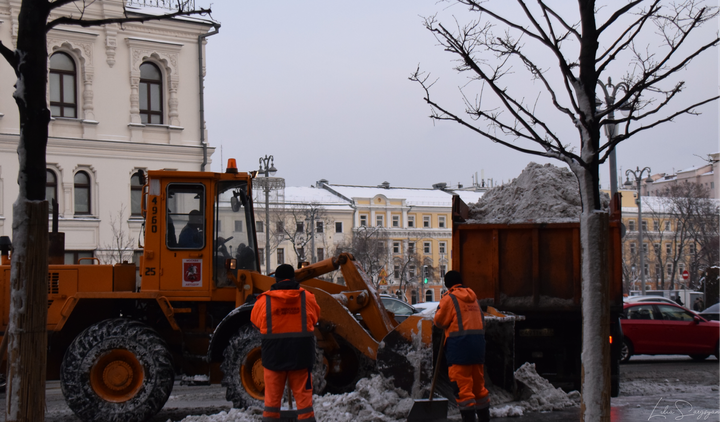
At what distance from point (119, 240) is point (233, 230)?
19.5 metres

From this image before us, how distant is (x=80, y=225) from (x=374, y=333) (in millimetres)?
21394

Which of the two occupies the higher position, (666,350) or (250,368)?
(250,368)

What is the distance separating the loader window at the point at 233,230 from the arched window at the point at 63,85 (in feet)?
66.5

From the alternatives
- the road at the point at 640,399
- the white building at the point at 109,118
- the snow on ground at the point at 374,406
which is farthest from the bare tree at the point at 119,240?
the snow on ground at the point at 374,406

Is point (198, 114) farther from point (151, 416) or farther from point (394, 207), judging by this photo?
point (394, 207)

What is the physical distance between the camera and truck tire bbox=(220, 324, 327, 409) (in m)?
8.40

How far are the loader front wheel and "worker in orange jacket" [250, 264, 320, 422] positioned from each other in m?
1.63

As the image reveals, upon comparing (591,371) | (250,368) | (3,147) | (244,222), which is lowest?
(250,368)

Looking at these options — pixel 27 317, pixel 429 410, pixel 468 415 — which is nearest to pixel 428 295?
pixel 429 410

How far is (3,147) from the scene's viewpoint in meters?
26.6

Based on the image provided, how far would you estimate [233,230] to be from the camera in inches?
372

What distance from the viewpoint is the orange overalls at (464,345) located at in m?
7.41

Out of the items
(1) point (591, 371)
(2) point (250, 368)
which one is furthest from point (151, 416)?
(1) point (591, 371)

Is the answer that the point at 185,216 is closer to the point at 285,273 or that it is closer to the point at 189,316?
the point at 189,316
